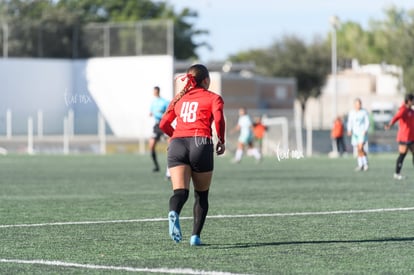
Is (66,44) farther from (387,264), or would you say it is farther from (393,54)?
(387,264)

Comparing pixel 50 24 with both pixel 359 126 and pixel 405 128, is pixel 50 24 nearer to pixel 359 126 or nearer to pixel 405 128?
pixel 359 126

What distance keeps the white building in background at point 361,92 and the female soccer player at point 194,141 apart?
74199mm

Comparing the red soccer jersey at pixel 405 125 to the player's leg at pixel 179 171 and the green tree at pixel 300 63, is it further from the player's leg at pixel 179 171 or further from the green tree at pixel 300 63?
the green tree at pixel 300 63

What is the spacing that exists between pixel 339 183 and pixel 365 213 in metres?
9.21

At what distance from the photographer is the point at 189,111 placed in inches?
472

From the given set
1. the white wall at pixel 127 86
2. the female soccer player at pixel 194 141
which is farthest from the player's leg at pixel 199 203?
the white wall at pixel 127 86

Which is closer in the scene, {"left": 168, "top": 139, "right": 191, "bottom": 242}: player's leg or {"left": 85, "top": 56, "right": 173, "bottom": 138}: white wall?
{"left": 168, "top": 139, "right": 191, "bottom": 242}: player's leg

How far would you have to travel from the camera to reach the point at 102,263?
10523mm

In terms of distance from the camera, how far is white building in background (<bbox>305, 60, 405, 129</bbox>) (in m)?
93.5

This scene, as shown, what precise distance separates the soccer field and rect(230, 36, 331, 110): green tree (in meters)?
82.7

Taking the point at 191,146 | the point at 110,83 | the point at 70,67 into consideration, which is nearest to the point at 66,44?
the point at 70,67

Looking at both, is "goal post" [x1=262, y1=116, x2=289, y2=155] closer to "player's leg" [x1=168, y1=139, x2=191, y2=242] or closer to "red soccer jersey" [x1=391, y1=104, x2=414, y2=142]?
"red soccer jersey" [x1=391, y1=104, x2=414, y2=142]

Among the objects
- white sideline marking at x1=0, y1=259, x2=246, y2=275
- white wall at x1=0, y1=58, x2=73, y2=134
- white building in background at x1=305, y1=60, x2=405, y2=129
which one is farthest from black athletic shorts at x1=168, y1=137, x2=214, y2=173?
white building in background at x1=305, y1=60, x2=405, y2=129

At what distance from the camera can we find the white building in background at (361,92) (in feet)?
307
